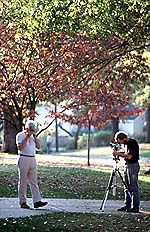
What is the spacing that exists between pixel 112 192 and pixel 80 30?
4.70m

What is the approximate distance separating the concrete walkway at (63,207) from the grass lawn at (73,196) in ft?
1.91

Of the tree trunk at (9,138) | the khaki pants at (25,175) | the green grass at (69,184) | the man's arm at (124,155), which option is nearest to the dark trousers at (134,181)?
the man's arm at (124,155)

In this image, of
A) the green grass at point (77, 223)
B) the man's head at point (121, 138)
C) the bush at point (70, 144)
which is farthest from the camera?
the bush at point (70, 144)

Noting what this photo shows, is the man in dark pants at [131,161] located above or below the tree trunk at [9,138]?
below

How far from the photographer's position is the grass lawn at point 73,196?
33.3ft

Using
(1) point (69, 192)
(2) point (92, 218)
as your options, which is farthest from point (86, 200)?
(2) point (92, 218)

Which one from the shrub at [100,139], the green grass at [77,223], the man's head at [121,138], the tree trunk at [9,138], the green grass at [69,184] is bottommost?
the green grass at [77,223]

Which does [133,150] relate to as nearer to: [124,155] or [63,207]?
[124,155]

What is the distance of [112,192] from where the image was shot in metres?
16.3

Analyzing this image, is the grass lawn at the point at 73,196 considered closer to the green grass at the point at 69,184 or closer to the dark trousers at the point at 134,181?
the green grass at the point at 69,184

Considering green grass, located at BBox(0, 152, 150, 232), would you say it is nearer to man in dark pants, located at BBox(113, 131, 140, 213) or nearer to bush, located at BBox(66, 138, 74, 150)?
man in dark pants, located at BBox(113, 131, 140, 213)

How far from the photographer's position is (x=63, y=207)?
13.0 m

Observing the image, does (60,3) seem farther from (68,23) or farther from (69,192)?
(69,192)

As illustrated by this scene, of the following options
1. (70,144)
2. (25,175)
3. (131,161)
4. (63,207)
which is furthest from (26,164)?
(70,144)
